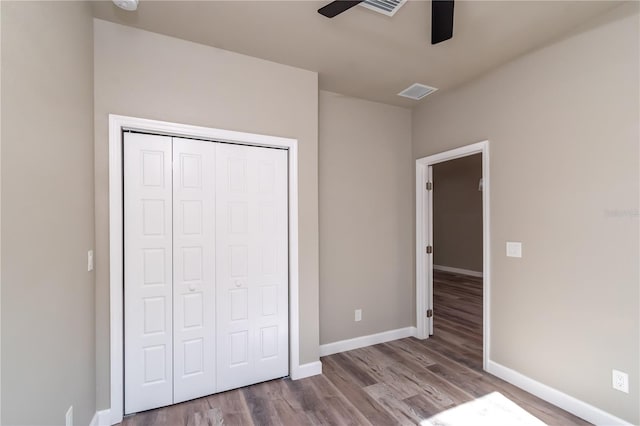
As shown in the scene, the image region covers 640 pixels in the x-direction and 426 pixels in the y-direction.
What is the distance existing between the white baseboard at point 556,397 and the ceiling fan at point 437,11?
272cm

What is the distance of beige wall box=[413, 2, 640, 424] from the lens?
6.32 feet

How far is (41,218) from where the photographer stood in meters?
1.33

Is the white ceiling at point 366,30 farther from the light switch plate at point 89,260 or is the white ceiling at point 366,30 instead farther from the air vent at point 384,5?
the light switch plate at point 89,260

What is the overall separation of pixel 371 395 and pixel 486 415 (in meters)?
0.84

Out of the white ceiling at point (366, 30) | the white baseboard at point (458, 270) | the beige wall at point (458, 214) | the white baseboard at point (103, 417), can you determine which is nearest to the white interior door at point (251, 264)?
the white baseboard at point (103, 417)

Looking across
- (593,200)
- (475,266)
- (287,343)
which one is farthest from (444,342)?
(475,266)

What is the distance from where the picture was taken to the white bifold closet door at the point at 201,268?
219 cm

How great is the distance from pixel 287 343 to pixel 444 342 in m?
1.96

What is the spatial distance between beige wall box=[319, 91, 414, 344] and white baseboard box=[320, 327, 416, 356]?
57 mm

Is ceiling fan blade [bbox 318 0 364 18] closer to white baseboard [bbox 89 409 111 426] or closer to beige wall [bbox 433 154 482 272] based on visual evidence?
white baseboard [bbox 89 409 111 426]

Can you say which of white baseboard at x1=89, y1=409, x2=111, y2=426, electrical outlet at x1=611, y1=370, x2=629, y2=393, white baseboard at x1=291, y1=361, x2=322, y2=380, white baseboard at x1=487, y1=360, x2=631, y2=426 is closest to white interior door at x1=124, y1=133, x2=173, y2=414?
white baseboard at x1=89, y1=409, x2=111, y2=426

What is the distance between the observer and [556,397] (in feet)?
7.42

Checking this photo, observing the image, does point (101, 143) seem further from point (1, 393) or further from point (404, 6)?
point (404, 6)

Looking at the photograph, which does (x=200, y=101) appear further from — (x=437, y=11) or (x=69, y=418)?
(x=69, y=418)
